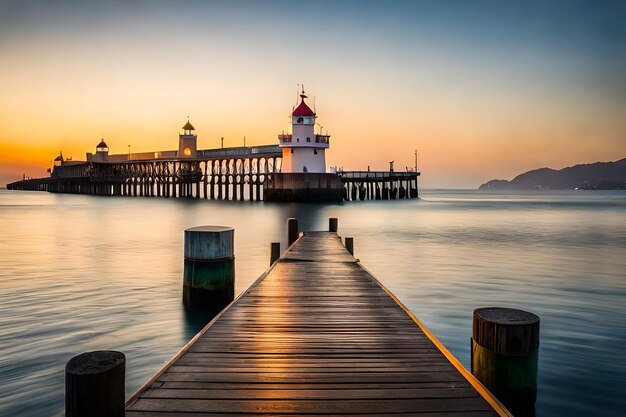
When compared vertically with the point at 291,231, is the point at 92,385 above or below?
above

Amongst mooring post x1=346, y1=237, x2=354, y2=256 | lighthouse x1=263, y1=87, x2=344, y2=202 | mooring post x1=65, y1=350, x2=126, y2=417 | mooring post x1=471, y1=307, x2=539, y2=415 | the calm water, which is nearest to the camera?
mooring post x1=65, y1=350, x2=126, y2=417

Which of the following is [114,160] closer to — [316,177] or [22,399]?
[316,177]

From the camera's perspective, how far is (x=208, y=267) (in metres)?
8.94

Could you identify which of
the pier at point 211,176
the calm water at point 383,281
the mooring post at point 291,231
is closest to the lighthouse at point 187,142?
the pier at point 211,176

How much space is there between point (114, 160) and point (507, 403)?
101869 millimetres

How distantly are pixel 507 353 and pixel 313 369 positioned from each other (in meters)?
1.60

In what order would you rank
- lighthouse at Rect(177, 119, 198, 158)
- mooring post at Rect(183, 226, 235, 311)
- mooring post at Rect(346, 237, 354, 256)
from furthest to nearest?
lighthouse at Rect(177, 119, 198, 158), mooring post at Rect(346, 237, 354, 256), mooring post at Rect(183, 226, 235, 311)

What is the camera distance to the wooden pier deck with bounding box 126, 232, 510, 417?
3.32m

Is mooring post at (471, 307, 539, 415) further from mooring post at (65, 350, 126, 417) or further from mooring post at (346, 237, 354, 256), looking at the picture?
mooring post at (346, 237, 354, 256)

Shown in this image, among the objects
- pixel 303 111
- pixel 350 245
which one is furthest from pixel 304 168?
pixel 350 245

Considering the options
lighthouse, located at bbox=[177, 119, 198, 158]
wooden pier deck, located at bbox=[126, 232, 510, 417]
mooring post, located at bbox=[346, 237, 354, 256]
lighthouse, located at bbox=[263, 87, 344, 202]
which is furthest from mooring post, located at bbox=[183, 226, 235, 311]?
lighthouse, located at bbox=[177, 119, 198, 158]

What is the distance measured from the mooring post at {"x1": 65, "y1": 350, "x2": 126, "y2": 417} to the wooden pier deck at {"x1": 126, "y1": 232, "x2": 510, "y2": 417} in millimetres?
743

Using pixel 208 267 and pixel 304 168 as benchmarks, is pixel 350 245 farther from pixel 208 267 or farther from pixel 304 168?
pixel 304 168

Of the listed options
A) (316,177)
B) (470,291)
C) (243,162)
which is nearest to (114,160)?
(243,162)
